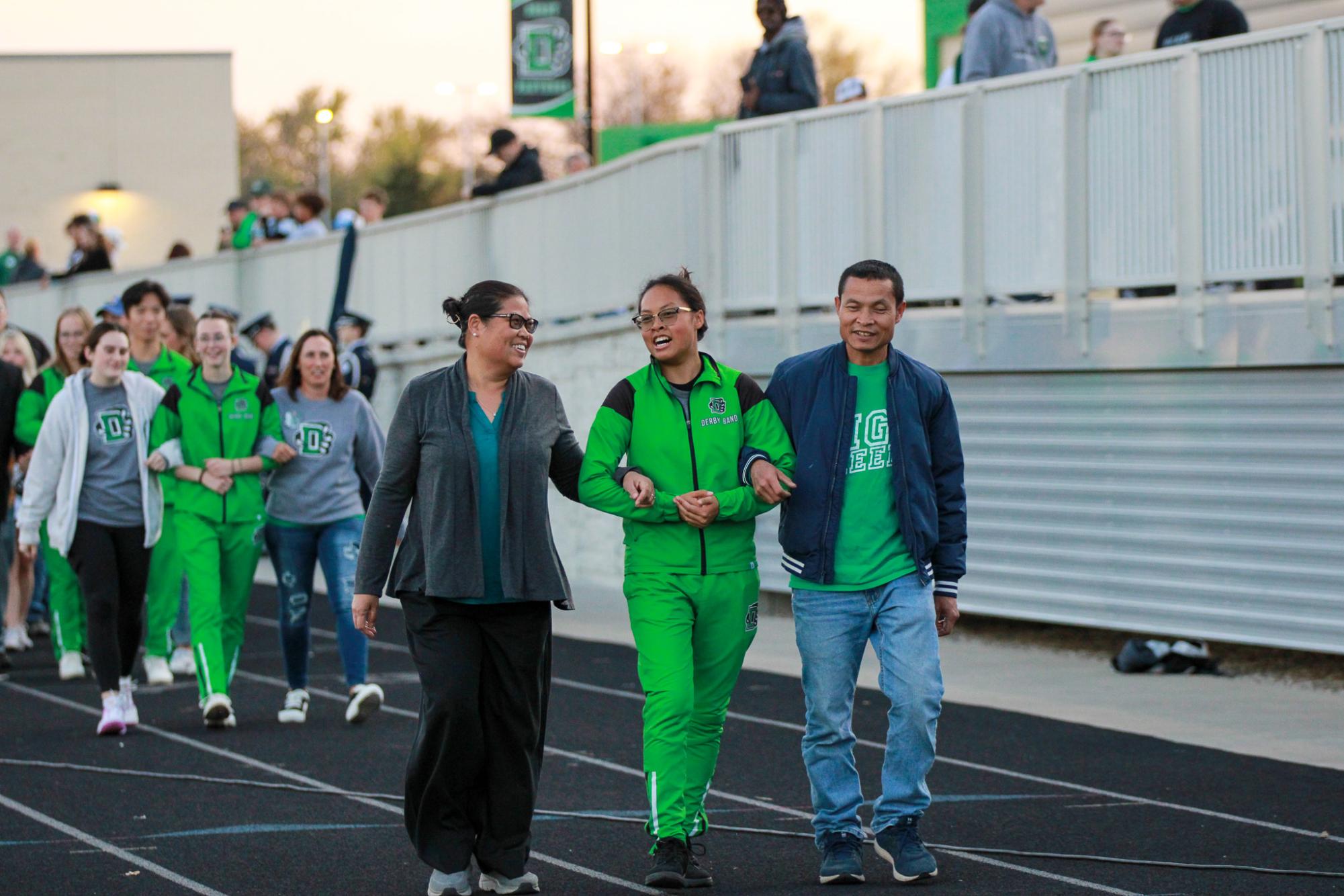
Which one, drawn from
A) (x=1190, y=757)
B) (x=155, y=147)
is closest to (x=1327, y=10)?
(x=1190, y=757)

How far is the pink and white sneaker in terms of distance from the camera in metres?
10.2

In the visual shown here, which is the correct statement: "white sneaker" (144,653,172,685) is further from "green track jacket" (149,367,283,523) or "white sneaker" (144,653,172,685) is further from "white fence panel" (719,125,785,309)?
"white fence panel" (719,125,785,309)

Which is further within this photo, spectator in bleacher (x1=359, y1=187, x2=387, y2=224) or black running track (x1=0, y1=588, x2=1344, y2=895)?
spectator in bleacher (x1=359, y1=187, x2=387, y2=224)

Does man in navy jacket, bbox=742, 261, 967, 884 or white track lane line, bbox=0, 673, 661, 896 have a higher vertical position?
man in navy jacket, bbox=742, 261, 967, 884

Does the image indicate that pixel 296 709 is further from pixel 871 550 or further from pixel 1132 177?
pixel 1132 177

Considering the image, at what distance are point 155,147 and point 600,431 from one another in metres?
42.5

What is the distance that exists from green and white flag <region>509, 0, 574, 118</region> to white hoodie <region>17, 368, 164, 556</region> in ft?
44.9

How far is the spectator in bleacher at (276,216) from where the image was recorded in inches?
991

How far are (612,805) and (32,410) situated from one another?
5614 millimetres

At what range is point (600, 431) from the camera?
6699 mm

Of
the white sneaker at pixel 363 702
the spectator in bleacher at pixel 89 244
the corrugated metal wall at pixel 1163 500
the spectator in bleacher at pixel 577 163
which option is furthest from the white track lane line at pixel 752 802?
the spectator in bleacher at pixel 89 244

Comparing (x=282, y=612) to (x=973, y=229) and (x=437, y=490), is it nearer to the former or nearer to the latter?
(x=437, y=490)

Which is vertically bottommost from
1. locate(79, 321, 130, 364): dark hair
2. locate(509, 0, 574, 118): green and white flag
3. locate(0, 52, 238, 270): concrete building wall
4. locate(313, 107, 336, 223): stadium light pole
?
locate(79, 321, 130, 364): dark hair

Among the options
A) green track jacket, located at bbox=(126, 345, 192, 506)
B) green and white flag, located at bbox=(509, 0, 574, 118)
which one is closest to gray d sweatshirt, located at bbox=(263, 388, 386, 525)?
green track jacket, located at bbox=(126, 345, 192, 506)
